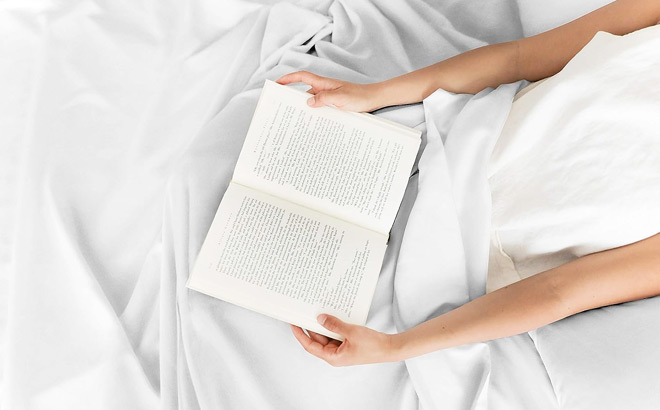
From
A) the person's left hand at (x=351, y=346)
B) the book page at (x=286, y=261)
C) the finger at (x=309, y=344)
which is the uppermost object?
the book page at (x=286, y=261)

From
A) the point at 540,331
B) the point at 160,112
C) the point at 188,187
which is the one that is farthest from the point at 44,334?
the point at 540,331

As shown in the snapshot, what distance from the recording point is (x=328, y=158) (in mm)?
940

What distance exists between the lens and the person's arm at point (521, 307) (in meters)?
0.78

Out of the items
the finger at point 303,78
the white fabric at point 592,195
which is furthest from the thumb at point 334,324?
the finger at point 303,78

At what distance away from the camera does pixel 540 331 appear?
859 millimetres

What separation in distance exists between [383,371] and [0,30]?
36.8 inches

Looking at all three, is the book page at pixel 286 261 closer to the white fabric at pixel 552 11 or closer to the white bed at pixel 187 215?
the white bed at pixel 187 215

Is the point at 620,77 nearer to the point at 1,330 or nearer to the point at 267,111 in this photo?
the point at 267,111

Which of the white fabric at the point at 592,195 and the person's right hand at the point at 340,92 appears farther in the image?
the person's right hand at the point at 340,92

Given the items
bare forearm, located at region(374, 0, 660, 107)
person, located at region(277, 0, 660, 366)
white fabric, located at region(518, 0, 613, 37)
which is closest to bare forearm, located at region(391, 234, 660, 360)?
person, located at region(277, 0, 660, 366)

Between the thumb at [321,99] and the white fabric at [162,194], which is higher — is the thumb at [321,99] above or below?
above

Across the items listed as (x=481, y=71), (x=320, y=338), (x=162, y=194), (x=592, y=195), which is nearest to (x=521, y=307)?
(x=592, y=195)

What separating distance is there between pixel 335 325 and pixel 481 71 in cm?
48

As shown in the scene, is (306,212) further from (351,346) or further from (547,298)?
(547,298)
